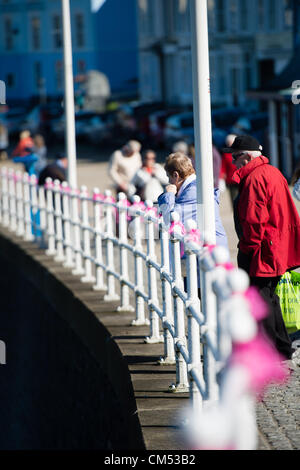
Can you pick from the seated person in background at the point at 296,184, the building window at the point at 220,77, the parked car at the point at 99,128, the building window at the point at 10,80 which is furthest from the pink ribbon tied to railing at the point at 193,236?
the building window at the point at 10,80

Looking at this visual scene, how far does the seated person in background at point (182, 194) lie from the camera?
7727 millimetres

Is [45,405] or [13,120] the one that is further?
[13,120]

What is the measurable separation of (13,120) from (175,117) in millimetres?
17183

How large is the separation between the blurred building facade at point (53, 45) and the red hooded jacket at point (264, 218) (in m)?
65.7

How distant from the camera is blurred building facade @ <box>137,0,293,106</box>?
178ft

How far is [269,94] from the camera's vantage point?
1105 inches

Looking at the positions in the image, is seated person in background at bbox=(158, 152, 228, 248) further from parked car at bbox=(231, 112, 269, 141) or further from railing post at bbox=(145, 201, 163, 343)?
parked car at bbox=(231, 112, 269, 141)

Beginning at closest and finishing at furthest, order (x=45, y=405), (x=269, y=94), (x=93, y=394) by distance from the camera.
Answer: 1. (x=93, y=394)
2. (x=45, y=405)
3. (x=269, y=94)

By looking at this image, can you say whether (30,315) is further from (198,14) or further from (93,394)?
(198,14)

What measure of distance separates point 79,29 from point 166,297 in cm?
7058

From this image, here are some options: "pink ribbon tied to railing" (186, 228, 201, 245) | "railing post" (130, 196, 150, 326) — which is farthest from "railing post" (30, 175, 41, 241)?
"pink ribbon tied to railing" (186, 228, 201, 245)

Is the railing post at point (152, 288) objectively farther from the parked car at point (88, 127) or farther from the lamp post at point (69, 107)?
the parked car at point (88, 127)

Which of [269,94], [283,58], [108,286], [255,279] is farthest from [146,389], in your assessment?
[283,58]

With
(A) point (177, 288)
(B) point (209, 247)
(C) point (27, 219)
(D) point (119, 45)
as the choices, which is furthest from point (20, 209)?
(D) point (119, 45)
